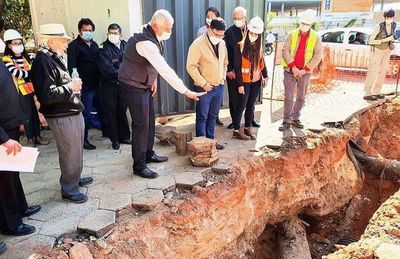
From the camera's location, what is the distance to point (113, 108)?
187 inches

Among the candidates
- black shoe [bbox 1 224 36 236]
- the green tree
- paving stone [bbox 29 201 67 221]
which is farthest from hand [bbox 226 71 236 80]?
the green tree

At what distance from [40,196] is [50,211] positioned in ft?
1.28

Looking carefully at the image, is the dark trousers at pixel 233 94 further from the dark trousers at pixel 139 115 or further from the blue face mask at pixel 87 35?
the blue face mask at pixel 87 35

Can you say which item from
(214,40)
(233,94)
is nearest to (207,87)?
(214,40)

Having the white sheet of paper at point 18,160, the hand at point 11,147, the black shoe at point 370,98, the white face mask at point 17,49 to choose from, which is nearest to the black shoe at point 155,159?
the white sheet of paper at point 18,160

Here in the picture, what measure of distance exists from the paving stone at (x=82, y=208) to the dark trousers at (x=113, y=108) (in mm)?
1529

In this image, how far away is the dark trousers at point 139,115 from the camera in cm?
365

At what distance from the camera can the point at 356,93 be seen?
8375mm

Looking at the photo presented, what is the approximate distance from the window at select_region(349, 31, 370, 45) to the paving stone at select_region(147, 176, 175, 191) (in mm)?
10932

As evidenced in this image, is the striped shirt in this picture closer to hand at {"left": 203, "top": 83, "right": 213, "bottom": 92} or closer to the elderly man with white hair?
the elderly man with white hair

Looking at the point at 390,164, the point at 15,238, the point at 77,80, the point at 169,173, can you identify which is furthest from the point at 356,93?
the point at 15,238

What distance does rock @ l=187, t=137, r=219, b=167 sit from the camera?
13.5 feet

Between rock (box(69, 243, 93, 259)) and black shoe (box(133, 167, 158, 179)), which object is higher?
black shoe (box(133, 167, 158, 179))

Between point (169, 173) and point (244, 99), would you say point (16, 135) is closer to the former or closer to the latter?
point (169, 173)
